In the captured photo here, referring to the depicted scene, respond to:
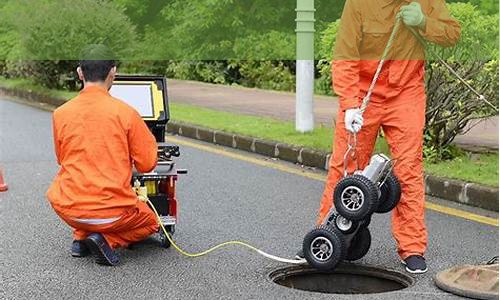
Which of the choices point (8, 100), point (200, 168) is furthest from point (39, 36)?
point (8, 100)

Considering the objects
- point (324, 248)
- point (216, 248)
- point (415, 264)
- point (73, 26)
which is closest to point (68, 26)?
point (73, 26)

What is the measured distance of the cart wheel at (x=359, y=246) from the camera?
5493 mm

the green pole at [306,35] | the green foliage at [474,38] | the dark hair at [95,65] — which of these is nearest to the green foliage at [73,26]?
the dark hair at [95,65]

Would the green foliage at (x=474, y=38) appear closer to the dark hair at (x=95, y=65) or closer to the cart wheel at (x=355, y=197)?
the cart wheel at (x=355, y=197)

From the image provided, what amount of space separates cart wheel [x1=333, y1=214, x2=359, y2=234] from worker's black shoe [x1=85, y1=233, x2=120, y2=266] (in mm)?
1247

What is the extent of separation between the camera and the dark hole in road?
5371mm

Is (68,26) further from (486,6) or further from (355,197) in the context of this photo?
(355,197)

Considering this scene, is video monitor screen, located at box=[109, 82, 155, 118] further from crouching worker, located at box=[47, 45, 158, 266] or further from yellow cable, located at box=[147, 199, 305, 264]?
yellow cable, located at box=[147, 199, 305, 264]

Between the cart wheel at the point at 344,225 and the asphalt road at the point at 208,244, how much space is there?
17.1 inches

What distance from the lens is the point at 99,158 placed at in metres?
5.54

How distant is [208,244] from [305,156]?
360cm

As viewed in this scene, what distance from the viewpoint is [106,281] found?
5.25 meters

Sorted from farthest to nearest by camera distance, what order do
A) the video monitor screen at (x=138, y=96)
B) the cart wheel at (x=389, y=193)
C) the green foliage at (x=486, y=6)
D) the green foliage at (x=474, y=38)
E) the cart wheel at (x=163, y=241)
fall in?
the green foliage at (x=474, y=38)
the green foliage at (x=486, y=6)
the video monitor screen at (x=138, y=96)
the cart wheel at (x=163, y=241)
the cart wheel at (x=389, y=193)

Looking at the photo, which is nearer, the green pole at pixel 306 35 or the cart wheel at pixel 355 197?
the cart wheel at pixel 355 197
